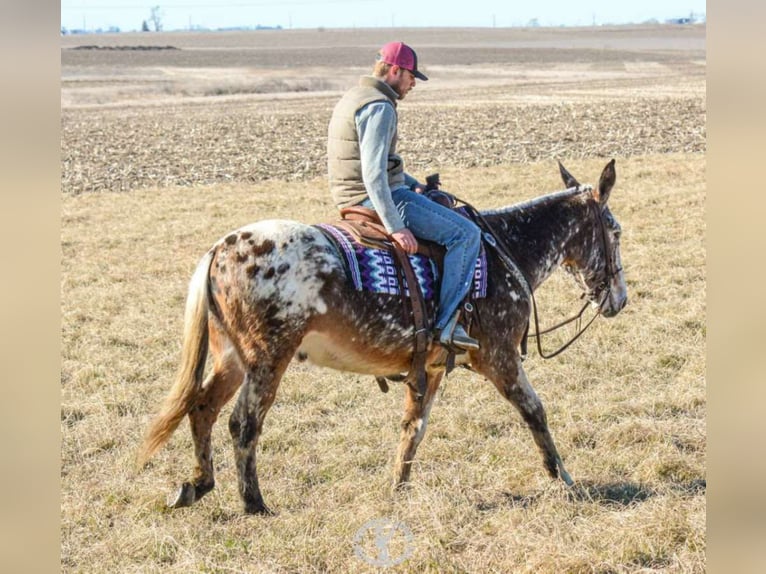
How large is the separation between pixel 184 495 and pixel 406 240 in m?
2.10

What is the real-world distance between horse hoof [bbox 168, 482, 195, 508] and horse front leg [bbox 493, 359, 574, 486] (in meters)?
2.10

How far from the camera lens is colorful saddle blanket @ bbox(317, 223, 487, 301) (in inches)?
210

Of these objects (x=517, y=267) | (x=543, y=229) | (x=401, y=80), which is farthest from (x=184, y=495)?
(x=543, y=229)

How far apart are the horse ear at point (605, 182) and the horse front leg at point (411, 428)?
5.95 feet

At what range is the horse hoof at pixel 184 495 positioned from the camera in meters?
5.34

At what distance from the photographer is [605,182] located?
637 cm

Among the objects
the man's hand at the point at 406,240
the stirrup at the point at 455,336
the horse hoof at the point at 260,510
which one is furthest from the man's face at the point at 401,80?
the horse hoof at the point at 260,510

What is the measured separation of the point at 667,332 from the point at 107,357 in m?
5.74

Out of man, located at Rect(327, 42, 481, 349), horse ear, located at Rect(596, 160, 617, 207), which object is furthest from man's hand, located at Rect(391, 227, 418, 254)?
horse ear, located at Rect(596, 160, 617, 207)

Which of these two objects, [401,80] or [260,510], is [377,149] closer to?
[401,80]

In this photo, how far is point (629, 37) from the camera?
5507 inches

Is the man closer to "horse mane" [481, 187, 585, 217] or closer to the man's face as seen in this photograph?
the man's face
